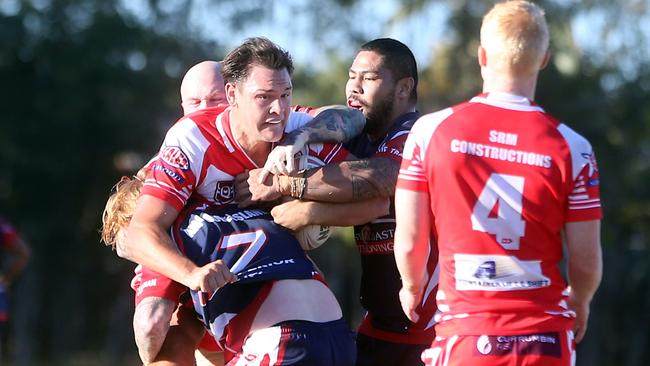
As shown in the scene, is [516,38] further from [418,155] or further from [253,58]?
[253,58]

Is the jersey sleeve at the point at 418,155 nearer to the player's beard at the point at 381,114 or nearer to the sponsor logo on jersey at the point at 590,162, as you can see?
the sponsor logo on jersey at the point at 590,162

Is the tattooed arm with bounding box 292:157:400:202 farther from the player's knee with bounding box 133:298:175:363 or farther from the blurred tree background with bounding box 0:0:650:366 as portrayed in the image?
the blurred tree background with bounding box 0:0:650:366

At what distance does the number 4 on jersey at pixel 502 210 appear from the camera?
3895 mm

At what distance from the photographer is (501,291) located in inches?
155

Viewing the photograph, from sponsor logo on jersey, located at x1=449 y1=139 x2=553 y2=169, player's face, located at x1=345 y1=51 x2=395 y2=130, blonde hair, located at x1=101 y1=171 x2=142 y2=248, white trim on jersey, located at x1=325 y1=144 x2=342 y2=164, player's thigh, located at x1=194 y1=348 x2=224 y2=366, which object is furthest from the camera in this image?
player's thigh, located at x1=194 y1=348 x2=224 y2=366

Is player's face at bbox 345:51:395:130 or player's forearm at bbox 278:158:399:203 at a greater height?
player's face at bbox 345:51:395:130

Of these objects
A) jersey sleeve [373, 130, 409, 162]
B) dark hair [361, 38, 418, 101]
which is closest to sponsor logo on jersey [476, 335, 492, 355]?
jersey sleeve [373, 130, 409, 162]

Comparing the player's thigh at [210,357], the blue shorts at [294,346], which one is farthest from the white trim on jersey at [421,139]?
the player's thigh at [210,357]

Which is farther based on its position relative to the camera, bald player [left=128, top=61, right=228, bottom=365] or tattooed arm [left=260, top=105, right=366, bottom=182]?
bald player [left=128, top=61, right=228, bottom=365]

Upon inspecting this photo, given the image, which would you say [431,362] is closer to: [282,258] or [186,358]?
[282,258]

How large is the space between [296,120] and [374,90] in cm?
54

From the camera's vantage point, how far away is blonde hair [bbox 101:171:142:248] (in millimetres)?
5020

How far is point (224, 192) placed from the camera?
4695mm

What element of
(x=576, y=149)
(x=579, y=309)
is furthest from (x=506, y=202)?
(x=579, y=309)
